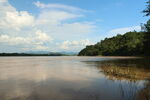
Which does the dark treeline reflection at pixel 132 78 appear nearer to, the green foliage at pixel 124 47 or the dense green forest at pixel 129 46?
the dense green forest at pixel 129 46

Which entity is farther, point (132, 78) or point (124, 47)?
point (124, 47)

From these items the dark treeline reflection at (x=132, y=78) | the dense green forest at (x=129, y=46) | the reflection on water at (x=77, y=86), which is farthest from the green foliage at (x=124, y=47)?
the reflection on water at (x=77, y=86)

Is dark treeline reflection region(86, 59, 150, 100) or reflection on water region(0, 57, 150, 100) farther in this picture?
reflection on water region(0, 57, 150, 100)

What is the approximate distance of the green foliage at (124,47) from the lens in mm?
98850

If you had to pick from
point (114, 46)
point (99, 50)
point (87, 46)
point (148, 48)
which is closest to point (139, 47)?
point (148, 48)

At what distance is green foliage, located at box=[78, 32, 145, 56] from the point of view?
98.8m

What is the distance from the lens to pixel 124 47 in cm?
11638

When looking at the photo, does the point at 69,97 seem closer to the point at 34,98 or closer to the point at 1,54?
the point at 34,98

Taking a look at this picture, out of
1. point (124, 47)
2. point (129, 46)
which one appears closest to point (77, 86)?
point (129, 46)

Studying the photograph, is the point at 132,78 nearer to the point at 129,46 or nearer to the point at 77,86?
the point at 77,86

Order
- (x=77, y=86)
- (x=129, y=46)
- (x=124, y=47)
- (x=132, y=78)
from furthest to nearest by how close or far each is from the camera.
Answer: (x=124, y=47) < (x=129, y=46) < (x=132, y=78) < (x=77, y=86)

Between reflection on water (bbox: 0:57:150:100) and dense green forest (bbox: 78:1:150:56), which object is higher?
dense green forest (bbox: 78:1:150:56)

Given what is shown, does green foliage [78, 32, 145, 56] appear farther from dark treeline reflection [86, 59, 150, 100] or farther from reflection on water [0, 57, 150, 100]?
reflection on water [0, 57, 150, 100]

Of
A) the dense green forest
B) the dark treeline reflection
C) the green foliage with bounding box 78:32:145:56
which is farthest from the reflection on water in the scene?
the green foliage with bounding box 78:32:145:56
